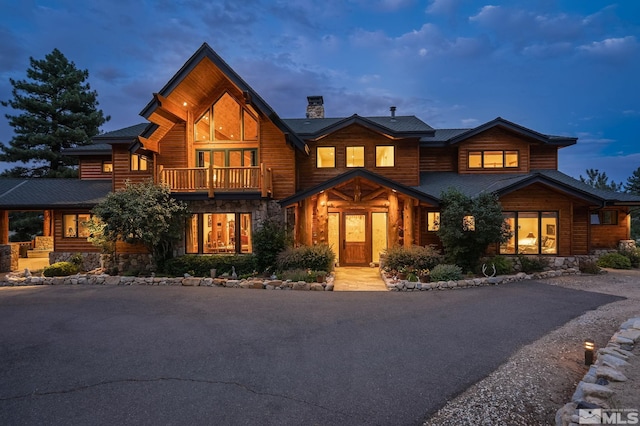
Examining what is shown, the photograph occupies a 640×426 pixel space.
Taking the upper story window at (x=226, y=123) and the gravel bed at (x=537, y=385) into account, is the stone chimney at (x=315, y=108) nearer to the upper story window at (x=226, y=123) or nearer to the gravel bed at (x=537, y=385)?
the upper story window at (x=226, y=123)

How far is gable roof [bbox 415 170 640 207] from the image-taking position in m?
12.1

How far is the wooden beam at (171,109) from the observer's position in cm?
1214

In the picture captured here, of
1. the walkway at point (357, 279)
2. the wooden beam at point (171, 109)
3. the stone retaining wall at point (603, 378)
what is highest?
the wooden beam at point (171, 109)

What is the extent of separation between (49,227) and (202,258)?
53.2 ft

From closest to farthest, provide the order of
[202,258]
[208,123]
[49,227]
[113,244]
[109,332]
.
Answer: [109,332]
[202,258]
[113,244]
[208,123]
[49,227]

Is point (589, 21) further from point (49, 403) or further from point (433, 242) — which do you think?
point (49, 403)

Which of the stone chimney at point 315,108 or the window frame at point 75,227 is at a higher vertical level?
the stone chimney at point 315,108

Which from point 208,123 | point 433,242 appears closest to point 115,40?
point 208,123

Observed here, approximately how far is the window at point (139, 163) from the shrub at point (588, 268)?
19196 millimetres

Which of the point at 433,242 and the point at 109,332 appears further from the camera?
the point at 433,242

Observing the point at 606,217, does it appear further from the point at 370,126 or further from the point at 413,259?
the point at 370,126

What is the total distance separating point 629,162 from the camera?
187 metres

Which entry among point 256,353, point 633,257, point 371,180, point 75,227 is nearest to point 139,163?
point 75,227

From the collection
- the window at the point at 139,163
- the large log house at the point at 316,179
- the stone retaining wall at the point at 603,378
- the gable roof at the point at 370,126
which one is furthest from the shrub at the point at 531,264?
the window at the point at 139,163
